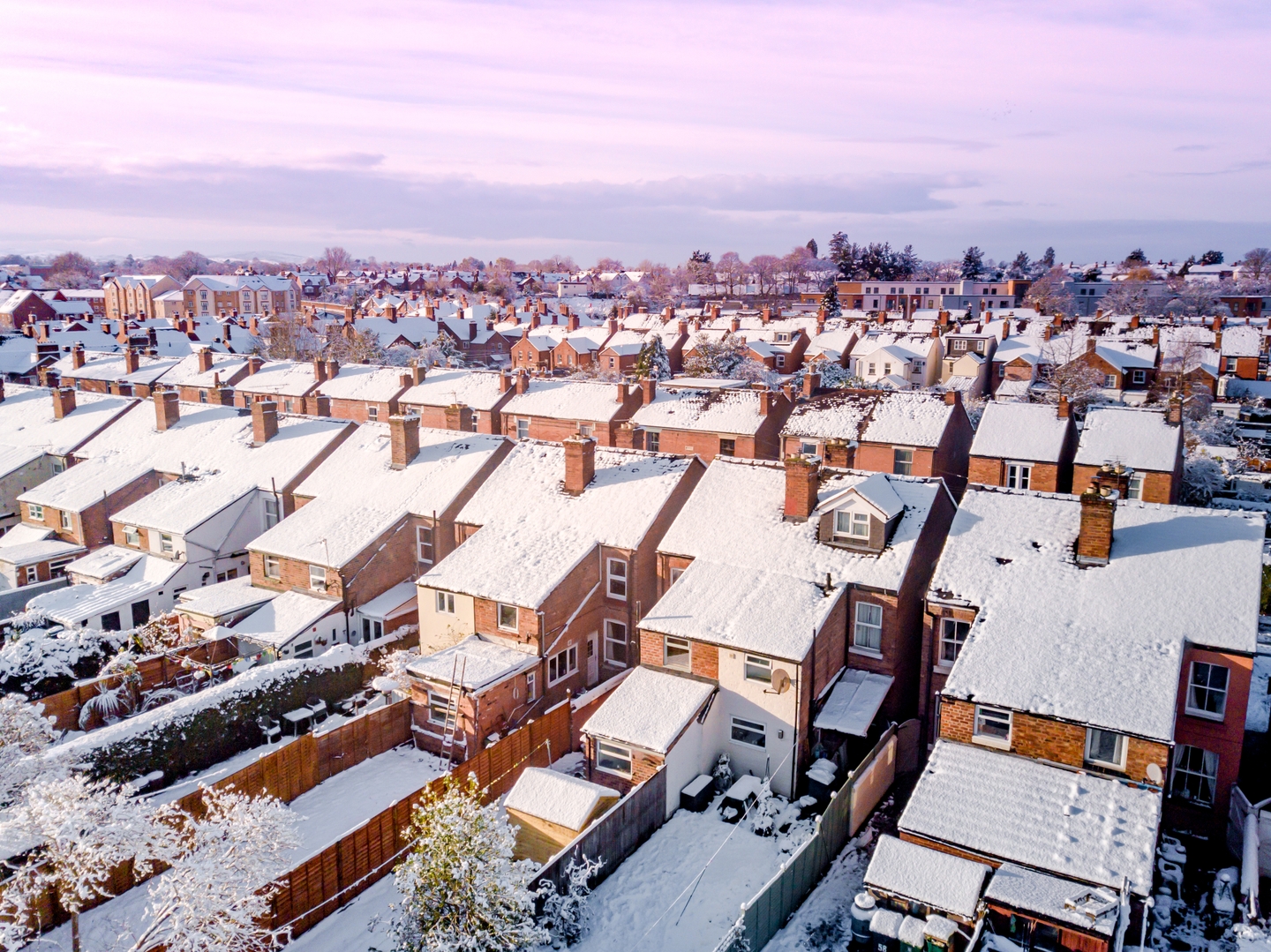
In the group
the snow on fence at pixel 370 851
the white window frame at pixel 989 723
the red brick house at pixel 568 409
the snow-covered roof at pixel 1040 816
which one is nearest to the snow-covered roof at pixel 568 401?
the red brick house at pixel 568 409

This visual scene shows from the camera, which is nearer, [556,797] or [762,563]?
[556,797]

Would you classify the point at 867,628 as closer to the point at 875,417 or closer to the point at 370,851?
the point at 370,851

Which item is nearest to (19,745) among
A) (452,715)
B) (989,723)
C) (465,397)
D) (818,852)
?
(452,715)

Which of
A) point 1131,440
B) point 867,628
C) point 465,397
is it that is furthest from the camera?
point 465,397

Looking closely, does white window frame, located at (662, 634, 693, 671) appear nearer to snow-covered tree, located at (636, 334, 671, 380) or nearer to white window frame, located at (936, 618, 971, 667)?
white window frame, located at (936, 618, 971, 667)

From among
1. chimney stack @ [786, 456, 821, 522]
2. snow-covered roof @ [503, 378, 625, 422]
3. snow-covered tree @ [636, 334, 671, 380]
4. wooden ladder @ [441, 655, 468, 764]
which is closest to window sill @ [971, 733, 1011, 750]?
chimney stack @ [786, 456, 821, 522]

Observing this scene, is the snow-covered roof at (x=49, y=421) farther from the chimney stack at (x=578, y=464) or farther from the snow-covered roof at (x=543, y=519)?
the chimney stack at (x=578, y=464)

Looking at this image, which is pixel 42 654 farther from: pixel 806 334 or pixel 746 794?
pixel 806 334
